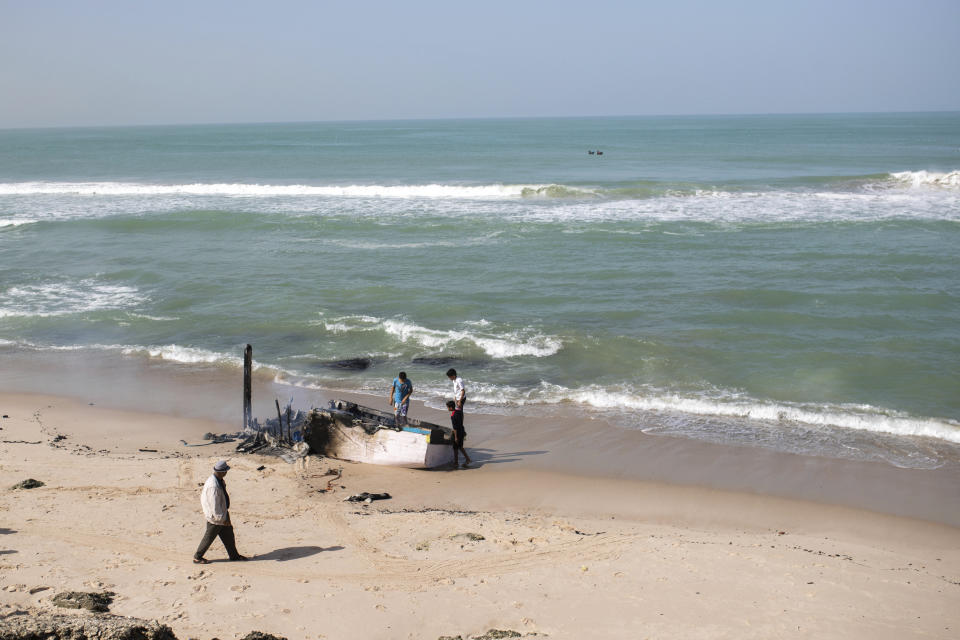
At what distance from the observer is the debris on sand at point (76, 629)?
17.1 feet

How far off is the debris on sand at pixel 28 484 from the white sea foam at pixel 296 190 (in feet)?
111

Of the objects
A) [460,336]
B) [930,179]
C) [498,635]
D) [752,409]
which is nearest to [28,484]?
[498,635]

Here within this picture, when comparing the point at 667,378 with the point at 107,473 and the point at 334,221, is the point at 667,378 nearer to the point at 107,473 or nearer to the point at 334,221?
the point at 107,473

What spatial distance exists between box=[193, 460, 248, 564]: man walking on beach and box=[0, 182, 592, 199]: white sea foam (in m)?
35.3

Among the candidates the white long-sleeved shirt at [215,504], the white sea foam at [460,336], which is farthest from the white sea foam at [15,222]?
the white long-sleeved shirt at [215,504]

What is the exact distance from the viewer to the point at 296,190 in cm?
4609

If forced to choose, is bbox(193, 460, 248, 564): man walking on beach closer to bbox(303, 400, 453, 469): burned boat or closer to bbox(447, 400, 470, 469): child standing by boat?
bbox(303, 400, 453, 469): burned boat

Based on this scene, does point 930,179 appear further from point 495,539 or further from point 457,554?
point 457,554

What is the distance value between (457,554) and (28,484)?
6.09 meters

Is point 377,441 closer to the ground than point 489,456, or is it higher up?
higher up

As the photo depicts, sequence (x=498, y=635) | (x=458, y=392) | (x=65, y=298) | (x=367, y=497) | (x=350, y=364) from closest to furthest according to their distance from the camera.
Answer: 1. (x=498, y=635)
2. (x=367, y=497)
3. (x=458, y=392)
4. (x=350, y=364)
5. (x=65, y=298)

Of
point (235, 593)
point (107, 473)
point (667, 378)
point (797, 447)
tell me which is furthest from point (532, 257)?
point (235, 593)

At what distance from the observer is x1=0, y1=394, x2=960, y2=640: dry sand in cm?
704

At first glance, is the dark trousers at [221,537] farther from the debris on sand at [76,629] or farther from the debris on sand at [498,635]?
the debris on sand at [498,635]
